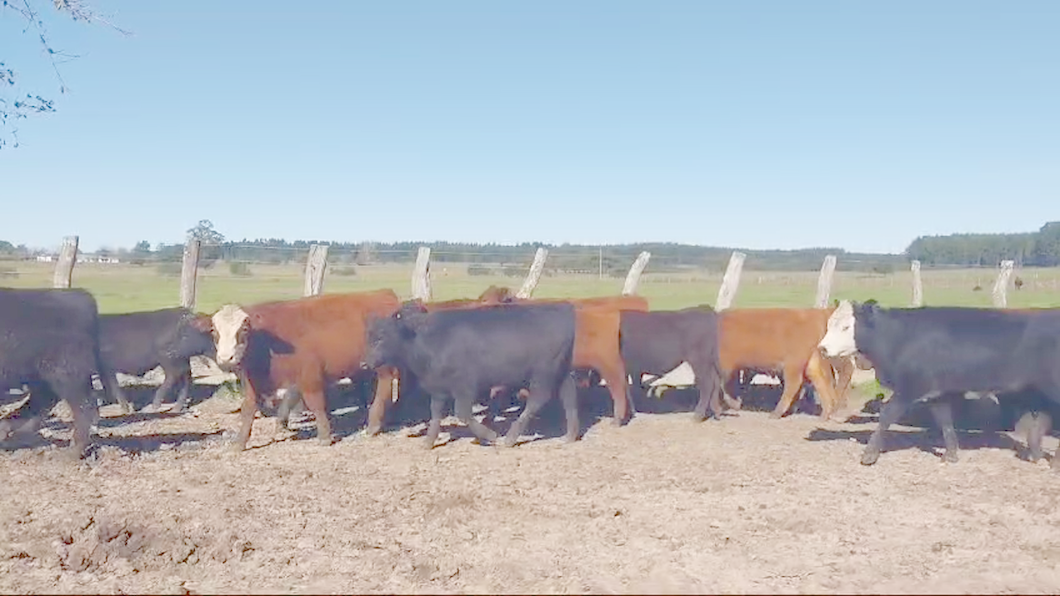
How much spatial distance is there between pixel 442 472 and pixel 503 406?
3.18 m

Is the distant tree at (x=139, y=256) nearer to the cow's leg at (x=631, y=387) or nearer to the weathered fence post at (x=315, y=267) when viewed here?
the weathered fence post at (x=315, y=267)

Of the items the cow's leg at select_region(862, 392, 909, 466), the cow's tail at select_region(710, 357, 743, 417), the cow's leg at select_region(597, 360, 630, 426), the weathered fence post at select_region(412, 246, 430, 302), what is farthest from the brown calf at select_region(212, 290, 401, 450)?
the cow's leg at select_region(862, 392, 909, 466)

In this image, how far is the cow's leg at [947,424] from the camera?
26.7 feet

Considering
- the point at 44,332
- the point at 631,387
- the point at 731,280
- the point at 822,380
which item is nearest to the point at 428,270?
the point at 631,387

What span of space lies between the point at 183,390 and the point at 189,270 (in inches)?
98.4

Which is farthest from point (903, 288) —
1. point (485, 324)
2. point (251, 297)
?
point (485, 324)

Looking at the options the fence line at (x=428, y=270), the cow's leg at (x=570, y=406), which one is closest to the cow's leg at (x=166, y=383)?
the fence line at (x=428, y=270)

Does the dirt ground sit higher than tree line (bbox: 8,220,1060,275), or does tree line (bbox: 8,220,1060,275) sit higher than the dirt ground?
tree line (bbox: 8,220,1060,275)

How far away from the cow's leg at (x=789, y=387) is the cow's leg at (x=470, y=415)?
3.07 m

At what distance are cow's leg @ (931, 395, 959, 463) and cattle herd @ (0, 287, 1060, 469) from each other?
0.04ft

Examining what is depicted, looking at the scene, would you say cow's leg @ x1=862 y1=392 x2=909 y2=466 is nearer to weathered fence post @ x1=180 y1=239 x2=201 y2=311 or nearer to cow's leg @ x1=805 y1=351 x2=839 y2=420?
cow's leg @ x1=805 y1=351 x2=839 y2=420

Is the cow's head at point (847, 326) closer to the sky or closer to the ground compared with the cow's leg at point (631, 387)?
closer to the sky

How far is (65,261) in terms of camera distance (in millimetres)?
12992

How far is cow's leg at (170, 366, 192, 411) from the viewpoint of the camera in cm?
1077
